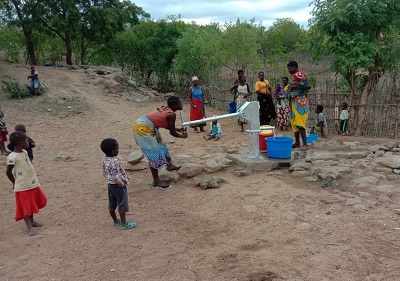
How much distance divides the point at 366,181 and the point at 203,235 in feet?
7.15

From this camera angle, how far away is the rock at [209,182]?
4662mm

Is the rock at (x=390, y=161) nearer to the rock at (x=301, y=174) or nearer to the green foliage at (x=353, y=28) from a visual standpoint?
the rock at (x=301, y=174)

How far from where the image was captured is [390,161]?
4.89 m

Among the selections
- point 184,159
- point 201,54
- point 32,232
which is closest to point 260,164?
point 184,159

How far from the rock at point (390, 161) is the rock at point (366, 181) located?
46 cm

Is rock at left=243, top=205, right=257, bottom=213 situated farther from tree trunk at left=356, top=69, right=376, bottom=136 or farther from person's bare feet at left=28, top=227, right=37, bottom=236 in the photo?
tree trunk at left=356, top=69, right=376, bottom=136

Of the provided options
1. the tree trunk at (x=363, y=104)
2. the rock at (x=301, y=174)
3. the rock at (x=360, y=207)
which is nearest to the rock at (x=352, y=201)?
the rock at (x=360, y=207)

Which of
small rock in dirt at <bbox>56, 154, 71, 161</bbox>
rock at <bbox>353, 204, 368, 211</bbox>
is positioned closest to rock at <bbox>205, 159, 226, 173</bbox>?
rock at <bbox>353, 204, 368, 211</bbox>

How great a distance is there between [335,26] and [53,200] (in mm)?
6336

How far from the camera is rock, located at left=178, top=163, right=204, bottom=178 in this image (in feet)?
16.5

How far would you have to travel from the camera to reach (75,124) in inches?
404

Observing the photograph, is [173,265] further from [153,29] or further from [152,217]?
[153,29]

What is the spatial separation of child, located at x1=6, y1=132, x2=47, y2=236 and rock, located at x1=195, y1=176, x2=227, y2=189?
191 cm

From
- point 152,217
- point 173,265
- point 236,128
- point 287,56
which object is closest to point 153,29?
point 236,128
